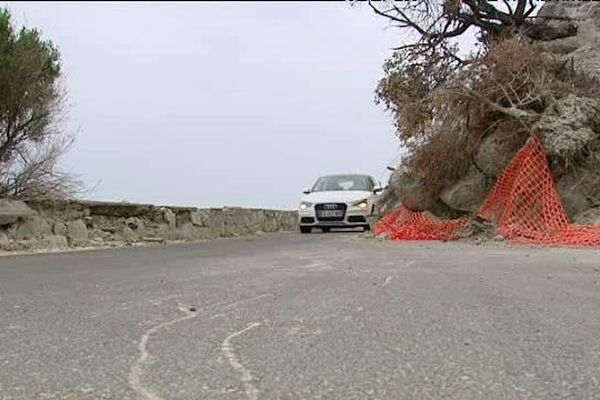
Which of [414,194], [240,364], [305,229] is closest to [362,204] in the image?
[305,229]

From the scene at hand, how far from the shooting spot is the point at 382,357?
12.6 feet

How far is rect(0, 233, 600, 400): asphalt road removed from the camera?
3367 mm

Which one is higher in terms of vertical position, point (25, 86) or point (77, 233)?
point (25, 86)

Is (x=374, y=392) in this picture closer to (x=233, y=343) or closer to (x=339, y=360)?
(x=339, y=360)

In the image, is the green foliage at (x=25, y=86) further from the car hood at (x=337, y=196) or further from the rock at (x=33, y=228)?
the car hood at (x=337, y=196)

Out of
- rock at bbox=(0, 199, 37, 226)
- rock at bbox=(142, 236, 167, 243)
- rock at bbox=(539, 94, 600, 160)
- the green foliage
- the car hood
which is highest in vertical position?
the green foliage

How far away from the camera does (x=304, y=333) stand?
446 cm

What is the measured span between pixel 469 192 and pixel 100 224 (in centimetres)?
730

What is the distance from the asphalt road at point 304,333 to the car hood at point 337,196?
10.5 metres

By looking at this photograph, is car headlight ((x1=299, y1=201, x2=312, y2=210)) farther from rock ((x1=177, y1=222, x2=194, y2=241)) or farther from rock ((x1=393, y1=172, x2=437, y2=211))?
rock ((x1=177, y1=222, x2=194, y2=241))

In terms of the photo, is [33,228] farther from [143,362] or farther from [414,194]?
[143,362]

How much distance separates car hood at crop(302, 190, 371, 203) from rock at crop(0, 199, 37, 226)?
27.9 ft

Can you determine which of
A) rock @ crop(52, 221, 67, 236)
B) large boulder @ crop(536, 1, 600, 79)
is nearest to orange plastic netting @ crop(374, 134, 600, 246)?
large boulder @ crop(536, 1, 600, 79)

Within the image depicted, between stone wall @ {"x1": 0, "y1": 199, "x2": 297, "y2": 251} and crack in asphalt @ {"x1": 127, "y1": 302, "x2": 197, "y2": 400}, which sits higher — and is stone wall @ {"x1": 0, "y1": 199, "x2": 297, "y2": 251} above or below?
above
